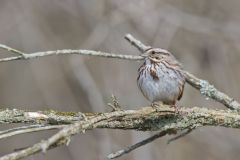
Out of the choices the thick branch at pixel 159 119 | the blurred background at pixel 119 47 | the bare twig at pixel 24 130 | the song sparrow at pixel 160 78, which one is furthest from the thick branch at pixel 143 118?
the blurred background at pixel 119 47

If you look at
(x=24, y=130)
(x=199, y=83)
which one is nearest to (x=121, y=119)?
(x=24, y=130)

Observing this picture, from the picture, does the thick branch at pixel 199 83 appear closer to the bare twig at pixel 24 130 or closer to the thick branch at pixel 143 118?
the thick branch at pixel 143 118

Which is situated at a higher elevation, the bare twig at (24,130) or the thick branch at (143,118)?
the thick branch at (143,118)

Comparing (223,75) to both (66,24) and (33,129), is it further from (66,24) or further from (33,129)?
(33,129)

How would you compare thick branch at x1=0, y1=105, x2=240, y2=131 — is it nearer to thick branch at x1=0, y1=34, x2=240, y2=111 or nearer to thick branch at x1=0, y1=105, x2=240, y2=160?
thick branch at x1=0, y1=105, x2=240, y2=160

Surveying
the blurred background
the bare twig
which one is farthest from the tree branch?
the blurred background

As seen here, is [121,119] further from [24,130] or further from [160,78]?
[160,78]
